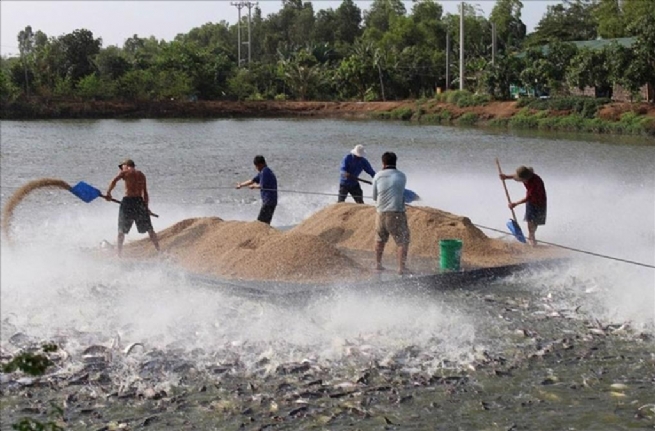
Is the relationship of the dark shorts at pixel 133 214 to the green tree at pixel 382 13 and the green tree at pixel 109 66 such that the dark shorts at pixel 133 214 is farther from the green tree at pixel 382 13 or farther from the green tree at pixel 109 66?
the green tree at pixel 382 13

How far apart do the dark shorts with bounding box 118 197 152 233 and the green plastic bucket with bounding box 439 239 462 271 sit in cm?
460

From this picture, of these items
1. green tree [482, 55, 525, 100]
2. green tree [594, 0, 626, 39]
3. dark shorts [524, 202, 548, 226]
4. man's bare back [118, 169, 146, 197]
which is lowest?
dark shorts [524, 202, 548, 226]

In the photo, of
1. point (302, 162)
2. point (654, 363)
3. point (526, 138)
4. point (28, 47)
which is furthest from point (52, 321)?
point (28, 47)

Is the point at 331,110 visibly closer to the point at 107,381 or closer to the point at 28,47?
the point at 28,47

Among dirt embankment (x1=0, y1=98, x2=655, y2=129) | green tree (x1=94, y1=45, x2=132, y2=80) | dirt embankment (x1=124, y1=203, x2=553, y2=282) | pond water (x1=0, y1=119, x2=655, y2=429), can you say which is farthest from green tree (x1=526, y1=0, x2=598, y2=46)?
dirt embankment (x1=124, y1=203, x2=553, y2=282)

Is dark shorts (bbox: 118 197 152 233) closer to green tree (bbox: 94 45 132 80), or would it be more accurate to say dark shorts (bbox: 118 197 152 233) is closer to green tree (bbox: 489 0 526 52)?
green tree (bbox: 94 45 132 80)

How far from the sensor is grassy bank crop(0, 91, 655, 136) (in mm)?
56000

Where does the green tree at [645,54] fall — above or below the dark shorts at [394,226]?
above

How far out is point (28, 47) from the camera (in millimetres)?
119562

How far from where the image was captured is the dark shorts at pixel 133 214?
1475 cm

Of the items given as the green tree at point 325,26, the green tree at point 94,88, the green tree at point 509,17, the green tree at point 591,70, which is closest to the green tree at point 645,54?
the green tree at point 591,70

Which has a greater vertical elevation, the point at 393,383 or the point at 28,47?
the point at 28,47

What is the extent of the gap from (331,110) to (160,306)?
73.4 m

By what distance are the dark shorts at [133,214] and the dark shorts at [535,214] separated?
19.7 ft
